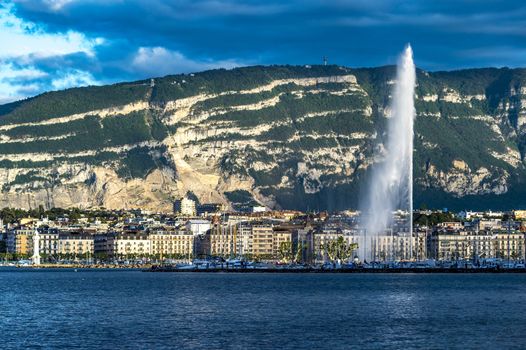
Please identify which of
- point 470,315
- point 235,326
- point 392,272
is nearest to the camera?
point 235,326

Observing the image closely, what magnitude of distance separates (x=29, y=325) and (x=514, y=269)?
4075 inches

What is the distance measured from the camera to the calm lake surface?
7906cm

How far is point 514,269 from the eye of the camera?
182375mm

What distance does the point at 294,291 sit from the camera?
418 feet

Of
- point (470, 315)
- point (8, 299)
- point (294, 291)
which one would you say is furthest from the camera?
point (294, 291)

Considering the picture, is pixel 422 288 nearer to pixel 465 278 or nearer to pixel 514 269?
pixel 465 278

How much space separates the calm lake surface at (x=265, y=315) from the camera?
79062mm

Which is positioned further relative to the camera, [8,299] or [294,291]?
[294,291]

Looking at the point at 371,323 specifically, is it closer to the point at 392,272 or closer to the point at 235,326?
the point at 235,326

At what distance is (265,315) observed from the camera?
3775 inches

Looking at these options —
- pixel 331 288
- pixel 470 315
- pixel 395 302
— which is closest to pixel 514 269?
pixel 331 288

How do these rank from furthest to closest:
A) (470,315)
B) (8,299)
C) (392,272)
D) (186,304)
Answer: (392,272), (8,299), (186,304), (470,315)

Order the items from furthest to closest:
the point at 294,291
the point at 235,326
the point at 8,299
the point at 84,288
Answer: the point at 84,288 < the point at 294,291 < the point at 8,299 < the point at 235,326

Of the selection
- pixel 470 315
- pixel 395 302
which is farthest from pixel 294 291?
pixel 470 315
